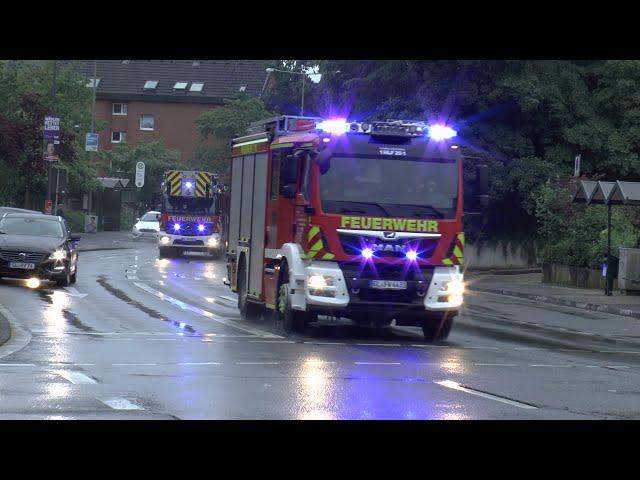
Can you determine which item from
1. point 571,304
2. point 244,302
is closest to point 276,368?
point 244,302

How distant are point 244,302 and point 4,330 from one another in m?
5.27

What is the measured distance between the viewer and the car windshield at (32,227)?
2961 centimetres

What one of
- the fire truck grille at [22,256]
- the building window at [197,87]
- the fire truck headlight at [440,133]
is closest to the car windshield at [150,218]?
the building window at [197,87]

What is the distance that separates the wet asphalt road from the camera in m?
11.8

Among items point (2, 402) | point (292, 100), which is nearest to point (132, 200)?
point (292, 100)

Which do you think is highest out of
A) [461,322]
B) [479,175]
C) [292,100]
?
[292,100]

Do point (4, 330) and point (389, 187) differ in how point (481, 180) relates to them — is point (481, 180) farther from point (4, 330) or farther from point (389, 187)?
point (4, 330)

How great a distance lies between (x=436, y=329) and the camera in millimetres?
19984

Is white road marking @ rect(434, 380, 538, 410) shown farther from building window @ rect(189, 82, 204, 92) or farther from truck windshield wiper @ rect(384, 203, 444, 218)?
building window @ rect(189, 82, 204, 92)

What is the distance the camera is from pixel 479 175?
19.3m

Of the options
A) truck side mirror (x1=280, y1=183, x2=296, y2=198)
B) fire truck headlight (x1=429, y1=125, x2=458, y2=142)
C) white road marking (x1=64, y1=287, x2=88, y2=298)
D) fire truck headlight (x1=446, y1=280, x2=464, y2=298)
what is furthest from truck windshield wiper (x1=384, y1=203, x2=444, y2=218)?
white road marking (x1=64, y1=287, x2=88, y2=298)

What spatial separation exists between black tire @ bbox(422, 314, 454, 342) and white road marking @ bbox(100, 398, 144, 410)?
8.47 metres
